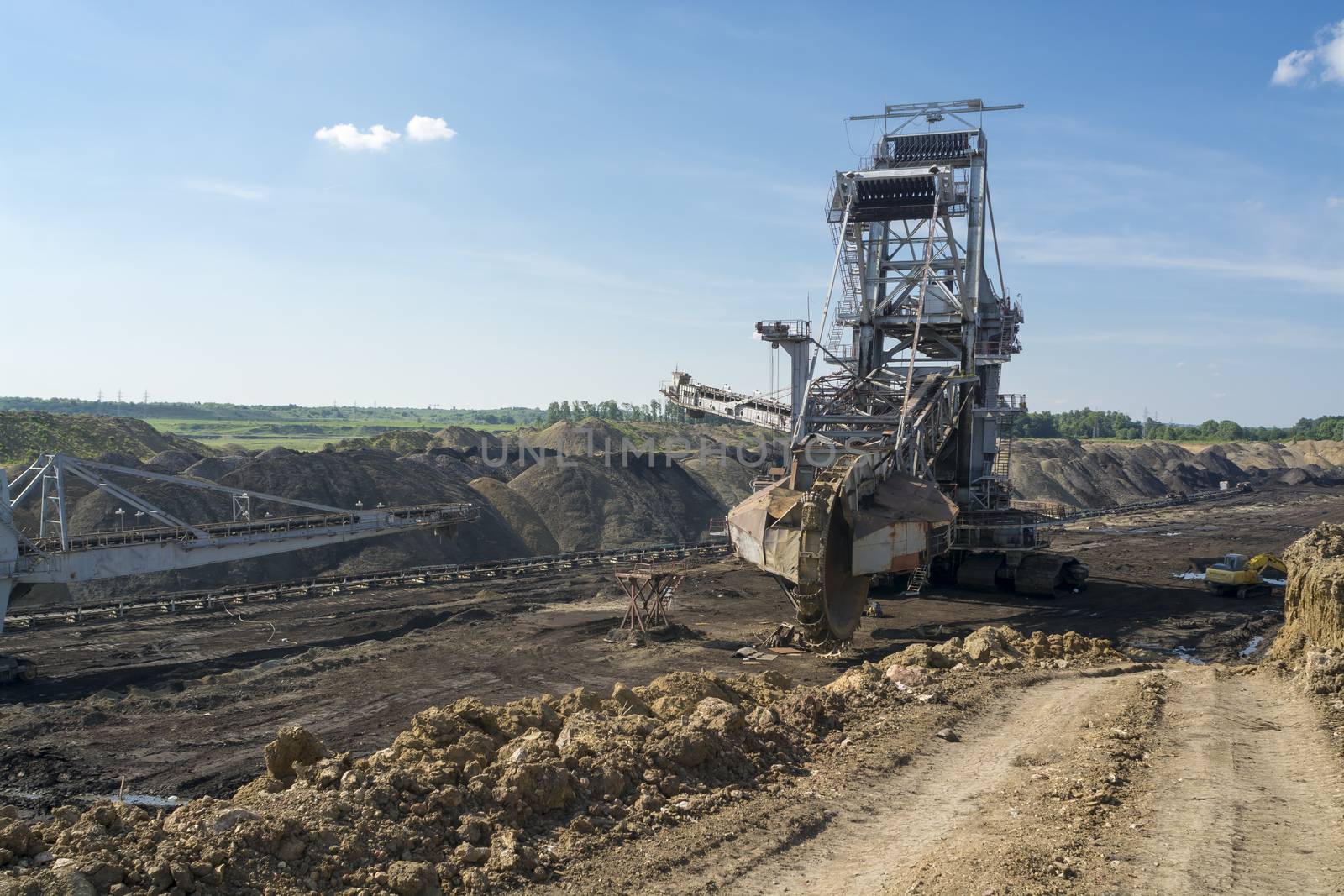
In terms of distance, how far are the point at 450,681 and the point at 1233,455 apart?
12647 cm

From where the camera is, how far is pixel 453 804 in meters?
7.76

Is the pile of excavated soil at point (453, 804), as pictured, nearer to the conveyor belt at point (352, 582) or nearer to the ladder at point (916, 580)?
the ladder at point (916, 580)

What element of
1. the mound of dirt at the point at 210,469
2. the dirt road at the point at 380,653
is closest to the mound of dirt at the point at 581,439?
the mound of dirt at the point at 210,469

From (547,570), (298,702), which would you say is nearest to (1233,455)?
(547,570)

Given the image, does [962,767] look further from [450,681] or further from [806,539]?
[450,681]

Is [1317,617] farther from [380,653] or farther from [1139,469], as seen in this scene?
[1139,469]

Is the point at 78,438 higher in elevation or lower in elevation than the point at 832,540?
higher

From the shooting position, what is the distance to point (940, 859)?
7387 mm

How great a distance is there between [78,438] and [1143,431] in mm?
150184

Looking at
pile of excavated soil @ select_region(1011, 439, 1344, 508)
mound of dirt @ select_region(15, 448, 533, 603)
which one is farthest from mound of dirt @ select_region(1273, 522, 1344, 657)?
pile of excavated soil @ select_region(1011, 439, 1344, 508)

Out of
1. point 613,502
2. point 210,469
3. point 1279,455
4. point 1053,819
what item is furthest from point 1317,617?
point 1279,455

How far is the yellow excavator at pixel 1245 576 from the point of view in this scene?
2922 cm

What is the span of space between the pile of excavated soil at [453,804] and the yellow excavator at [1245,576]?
22.6 metres

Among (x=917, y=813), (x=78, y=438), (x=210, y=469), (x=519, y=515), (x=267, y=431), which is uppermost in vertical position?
(x=267, y=431)
